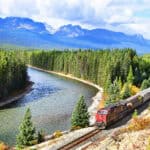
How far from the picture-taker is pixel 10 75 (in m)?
111

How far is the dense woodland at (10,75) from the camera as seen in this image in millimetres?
104938

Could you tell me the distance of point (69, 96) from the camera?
114688mm

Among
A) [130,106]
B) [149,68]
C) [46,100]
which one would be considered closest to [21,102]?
[46,100]

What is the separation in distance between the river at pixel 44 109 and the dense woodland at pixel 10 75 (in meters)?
4.47

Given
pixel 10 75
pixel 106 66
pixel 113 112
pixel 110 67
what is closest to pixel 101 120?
pixel 113 112

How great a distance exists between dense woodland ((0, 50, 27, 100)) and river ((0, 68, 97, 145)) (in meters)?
4.47

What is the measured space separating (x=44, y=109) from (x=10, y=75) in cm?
2357

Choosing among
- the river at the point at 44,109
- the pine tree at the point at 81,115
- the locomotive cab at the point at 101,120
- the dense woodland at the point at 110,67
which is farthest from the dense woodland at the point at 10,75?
the locomotive cab at the point at 101,120

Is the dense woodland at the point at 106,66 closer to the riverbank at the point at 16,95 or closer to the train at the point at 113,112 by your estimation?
the riverbank at the point at 16,95

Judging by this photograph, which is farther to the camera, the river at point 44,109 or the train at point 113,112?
the river at point 44,109

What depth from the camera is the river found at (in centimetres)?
7181

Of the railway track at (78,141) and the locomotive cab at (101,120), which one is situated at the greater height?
the locomotive cab at (101,120)

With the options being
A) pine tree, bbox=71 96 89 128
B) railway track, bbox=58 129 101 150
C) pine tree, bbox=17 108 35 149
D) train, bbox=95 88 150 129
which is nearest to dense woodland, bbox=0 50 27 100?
train, bbox=95 88 150 129

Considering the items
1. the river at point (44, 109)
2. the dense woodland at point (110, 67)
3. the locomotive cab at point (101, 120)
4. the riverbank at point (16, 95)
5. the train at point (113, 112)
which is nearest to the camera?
the locomotive cab at point (101, 120)
